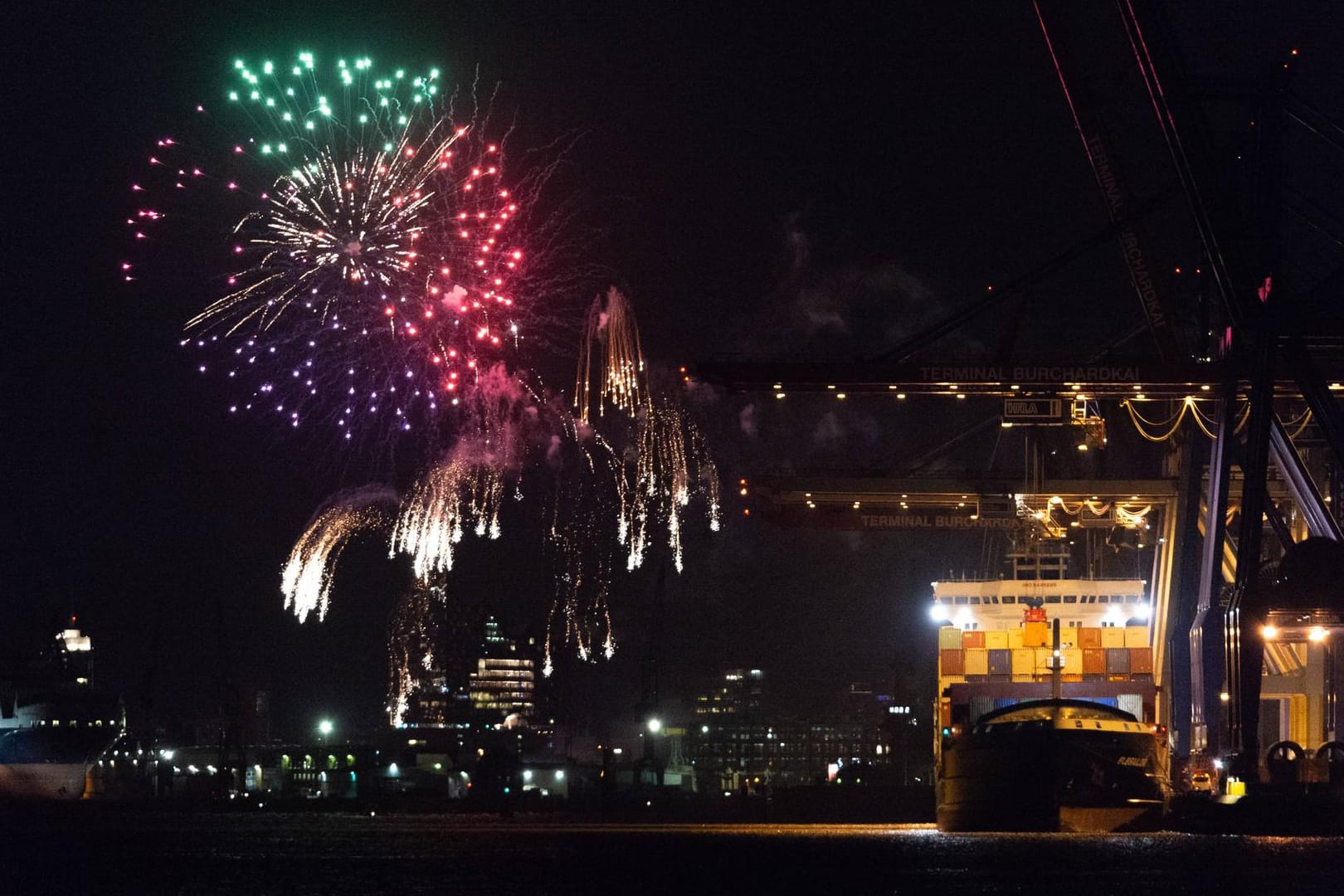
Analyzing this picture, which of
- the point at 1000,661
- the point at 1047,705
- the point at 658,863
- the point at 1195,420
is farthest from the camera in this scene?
the point at 1000,661

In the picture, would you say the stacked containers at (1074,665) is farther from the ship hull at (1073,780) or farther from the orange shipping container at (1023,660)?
the ship hull at (1073,780)

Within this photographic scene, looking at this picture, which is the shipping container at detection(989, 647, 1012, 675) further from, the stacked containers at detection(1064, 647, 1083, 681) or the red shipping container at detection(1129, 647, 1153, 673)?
the red shipping container at detection(1129, 647, 1153, 673)

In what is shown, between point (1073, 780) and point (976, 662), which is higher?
point (976, 662)

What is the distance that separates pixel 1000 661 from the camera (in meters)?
64.1

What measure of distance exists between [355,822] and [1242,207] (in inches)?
1781

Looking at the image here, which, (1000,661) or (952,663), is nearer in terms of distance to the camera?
(1000,661)

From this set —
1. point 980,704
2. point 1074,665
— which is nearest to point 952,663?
point 980,704

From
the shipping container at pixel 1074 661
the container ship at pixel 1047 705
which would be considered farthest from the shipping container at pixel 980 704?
→ the shipping container at pixel 1074 661

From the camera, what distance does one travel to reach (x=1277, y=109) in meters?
46.6

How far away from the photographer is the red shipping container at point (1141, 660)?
63.0m

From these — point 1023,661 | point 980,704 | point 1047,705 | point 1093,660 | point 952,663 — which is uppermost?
point 1093,660

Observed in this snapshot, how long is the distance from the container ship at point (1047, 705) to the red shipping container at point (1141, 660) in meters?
0.04

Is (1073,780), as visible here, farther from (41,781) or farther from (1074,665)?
(41,781)

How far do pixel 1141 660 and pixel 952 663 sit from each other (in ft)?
22.6
